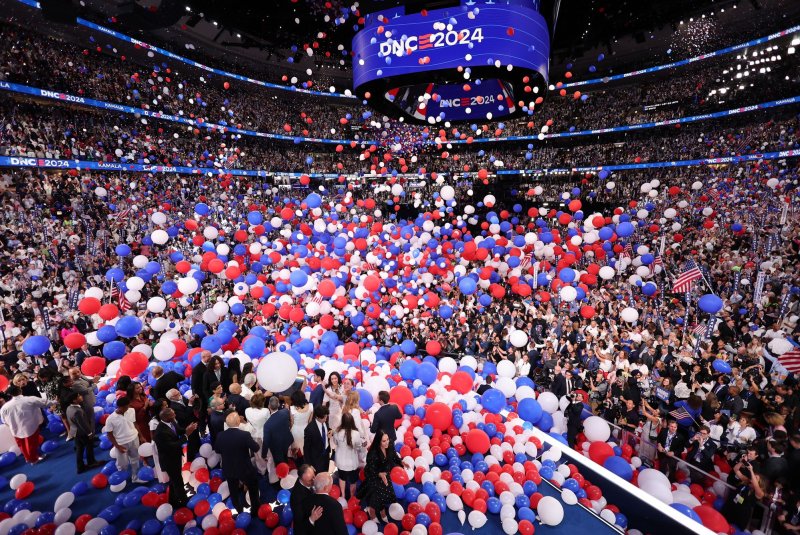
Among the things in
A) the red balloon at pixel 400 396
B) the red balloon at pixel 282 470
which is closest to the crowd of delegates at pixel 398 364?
the red balloon at pixel 282 470

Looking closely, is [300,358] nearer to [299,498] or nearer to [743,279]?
[299,498]

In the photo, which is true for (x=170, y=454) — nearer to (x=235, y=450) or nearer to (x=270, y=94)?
(x=235, y=450)

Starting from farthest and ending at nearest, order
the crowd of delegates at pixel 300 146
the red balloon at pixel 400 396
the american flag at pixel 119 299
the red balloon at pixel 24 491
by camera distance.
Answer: the crowd of delegates at pixel 300 146 < the american flag at pixel 119 299 < the red balloon at pixel 400 396 < the red balloon at pixel 24 491

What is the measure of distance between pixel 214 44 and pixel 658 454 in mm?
27316

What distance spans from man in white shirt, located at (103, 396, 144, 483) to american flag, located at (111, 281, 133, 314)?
13.3 feet

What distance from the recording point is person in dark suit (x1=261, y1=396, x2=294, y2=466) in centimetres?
435

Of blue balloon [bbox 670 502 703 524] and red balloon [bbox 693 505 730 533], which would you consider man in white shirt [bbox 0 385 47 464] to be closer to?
blue balloon [bbox 670 502 703 524]

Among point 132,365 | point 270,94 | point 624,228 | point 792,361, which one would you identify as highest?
point 270,94

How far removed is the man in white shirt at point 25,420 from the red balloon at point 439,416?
5.16 m

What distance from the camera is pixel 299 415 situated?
4531mm

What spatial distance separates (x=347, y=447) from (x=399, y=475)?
2.34 feet

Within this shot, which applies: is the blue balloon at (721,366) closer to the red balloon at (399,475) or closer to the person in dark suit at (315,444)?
the red balloon at (399,475)

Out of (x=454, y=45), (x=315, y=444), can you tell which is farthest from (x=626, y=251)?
(x=315, y=444)

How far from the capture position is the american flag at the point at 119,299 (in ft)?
26.2
